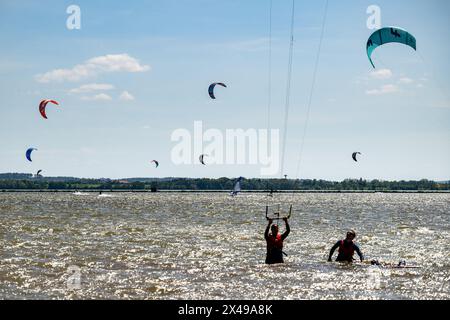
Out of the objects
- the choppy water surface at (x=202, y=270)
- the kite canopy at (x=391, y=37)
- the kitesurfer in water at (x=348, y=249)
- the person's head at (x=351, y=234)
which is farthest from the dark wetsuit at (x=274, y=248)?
the kite canopy at (x=391, y=37)

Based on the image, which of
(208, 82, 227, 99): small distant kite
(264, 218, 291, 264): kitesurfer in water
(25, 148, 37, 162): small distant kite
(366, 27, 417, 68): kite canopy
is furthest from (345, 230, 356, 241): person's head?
(25, 148, 37, 162): small distant kite

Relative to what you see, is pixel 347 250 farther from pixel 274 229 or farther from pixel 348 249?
pixel 274 229

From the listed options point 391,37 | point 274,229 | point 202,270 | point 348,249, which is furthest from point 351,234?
point 391,37

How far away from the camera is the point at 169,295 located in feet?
50.2

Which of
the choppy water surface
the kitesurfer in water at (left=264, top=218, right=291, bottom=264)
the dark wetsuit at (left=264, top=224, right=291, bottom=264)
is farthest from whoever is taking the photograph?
the dark wetsuit at (left=264, top=224, right=291, bottom=264)

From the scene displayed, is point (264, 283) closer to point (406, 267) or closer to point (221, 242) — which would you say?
point (406, 267)

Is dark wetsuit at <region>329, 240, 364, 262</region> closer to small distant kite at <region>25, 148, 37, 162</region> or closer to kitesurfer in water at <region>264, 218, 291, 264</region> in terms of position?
kitesurfer in water at <region>264, 218, 291, 264</region>

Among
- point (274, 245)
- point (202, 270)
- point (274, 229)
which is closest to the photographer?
point (274, 229)

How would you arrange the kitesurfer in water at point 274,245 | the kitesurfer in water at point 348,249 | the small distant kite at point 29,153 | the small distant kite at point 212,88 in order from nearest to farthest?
the kitesurfer in water at point 274,245 → the kitesurfer in water at point 348,249 → the small distant kite at point 212,88 → the small distant kite at point 29,153

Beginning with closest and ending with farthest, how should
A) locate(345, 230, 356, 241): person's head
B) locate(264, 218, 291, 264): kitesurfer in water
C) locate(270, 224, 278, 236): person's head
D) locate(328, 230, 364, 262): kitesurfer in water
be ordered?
locate(270, 224, 278, 236): person's head → locate(264, 218, 291, 264): kitesurfer in water → locate(345, 230, 356, 241): person's head → locate(328, 230, 364, 262): kitesurfer in water

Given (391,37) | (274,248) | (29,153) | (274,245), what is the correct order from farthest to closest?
Answer: (29,153) → (391,37) → (274,248) → (274,245)

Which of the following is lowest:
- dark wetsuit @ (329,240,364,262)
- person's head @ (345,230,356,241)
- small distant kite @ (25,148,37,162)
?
dark wetsuit @ (329,240,364,262)

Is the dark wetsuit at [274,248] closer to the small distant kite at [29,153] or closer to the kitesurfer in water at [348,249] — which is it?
the kitesurfer in water at [348,249]
